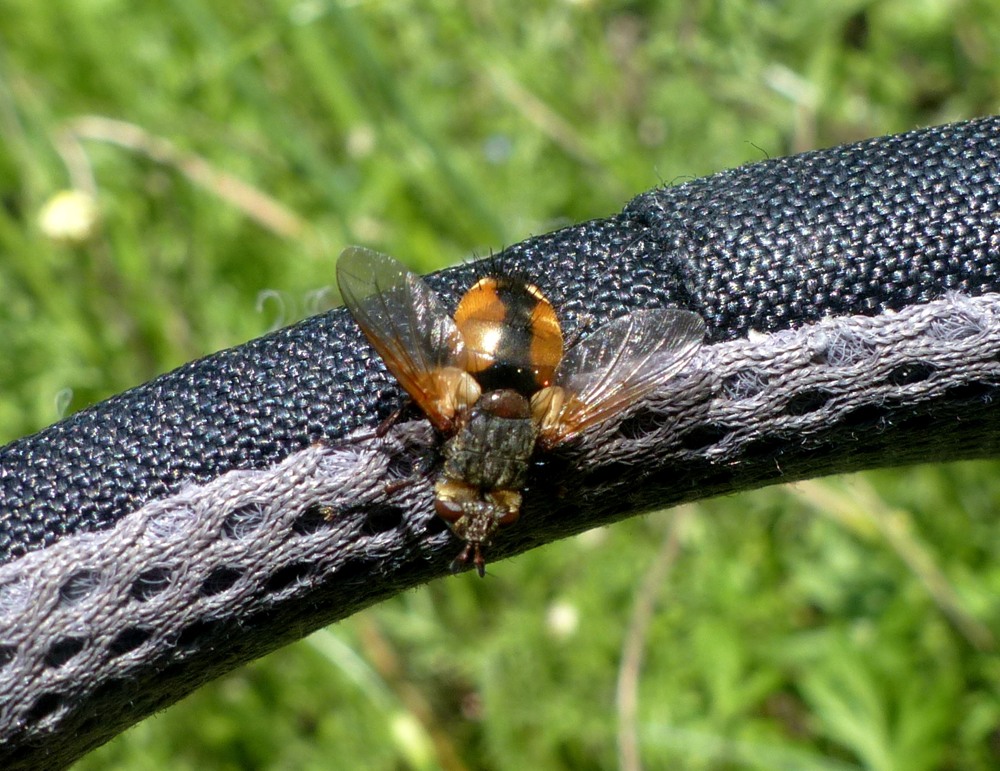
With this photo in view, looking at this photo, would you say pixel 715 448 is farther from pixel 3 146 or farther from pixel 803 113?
pixel 3 146

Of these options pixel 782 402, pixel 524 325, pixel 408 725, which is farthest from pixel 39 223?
pixel 782 402

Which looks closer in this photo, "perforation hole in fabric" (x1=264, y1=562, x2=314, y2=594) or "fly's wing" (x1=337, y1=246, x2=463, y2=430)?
"perforation hole in fabric" (x1=264, y1=562, x2=314, y2=594)

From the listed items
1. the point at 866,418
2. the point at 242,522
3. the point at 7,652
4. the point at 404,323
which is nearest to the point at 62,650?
the point at 7,652

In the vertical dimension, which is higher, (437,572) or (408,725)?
(408,725)

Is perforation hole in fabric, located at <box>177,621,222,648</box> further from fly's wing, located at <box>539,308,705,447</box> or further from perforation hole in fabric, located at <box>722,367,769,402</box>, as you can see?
perforation hole in fabric, located at <box>722,367,769,402</box>

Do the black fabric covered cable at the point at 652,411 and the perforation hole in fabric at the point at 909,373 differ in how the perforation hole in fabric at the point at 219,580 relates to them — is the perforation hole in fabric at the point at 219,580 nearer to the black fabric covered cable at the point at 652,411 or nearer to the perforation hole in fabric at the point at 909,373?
the black fabric covered cable at the point at 652,411

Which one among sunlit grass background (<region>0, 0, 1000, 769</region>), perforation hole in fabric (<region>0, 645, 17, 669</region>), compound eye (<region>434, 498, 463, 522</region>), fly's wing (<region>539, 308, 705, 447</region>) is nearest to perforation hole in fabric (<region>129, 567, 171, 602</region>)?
perforation hole in fabric (<region>0, 645, 17, 669</region>)

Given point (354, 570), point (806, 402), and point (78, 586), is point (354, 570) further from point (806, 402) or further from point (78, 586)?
point (806, 402)
